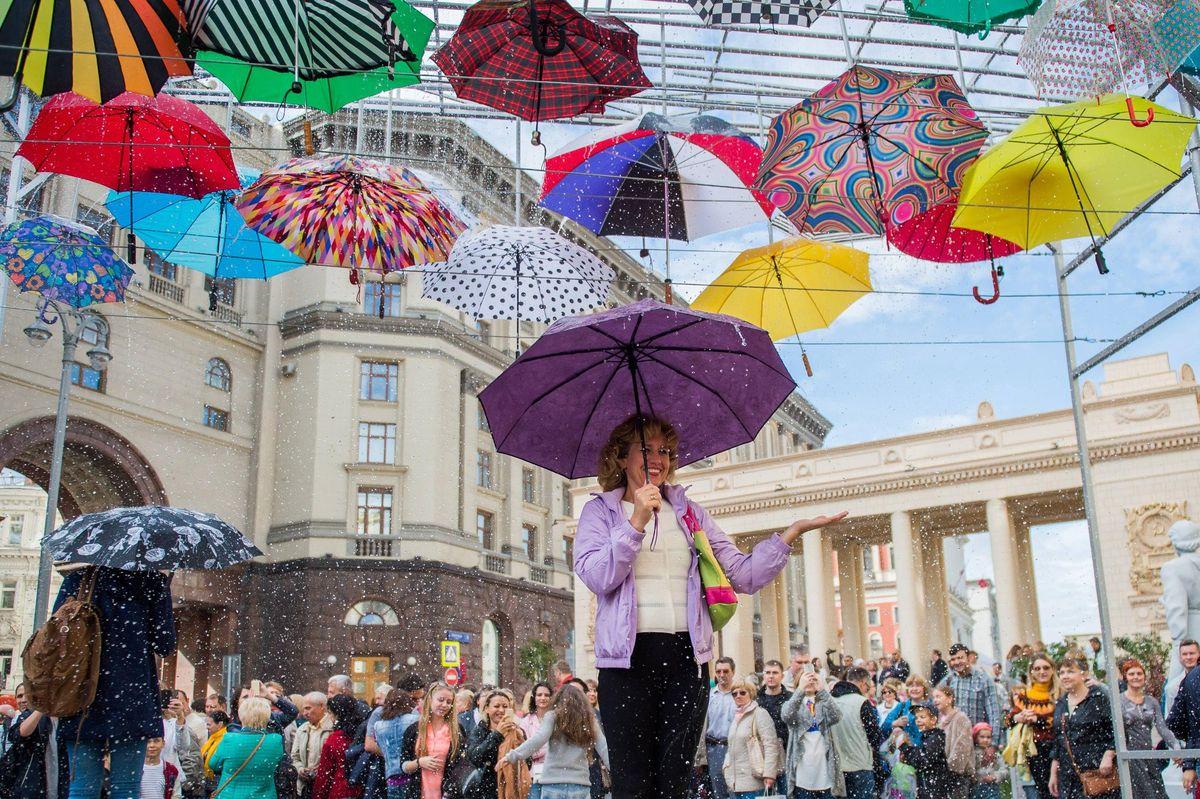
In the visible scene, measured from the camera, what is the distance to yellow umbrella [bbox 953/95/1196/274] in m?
7.42

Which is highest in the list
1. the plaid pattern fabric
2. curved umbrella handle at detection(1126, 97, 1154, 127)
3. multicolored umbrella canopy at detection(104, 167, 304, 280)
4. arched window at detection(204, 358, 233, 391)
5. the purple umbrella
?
arched window at detection(204, 358, 233, 391)

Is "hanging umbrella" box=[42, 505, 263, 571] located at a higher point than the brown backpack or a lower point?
higher

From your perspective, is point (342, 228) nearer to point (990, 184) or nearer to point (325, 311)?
point (990, 184)

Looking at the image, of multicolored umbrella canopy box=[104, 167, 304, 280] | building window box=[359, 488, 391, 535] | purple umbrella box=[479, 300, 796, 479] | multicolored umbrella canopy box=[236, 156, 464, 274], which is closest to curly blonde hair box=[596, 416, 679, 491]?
purple umbrella box=[479, 300, 796, 479]

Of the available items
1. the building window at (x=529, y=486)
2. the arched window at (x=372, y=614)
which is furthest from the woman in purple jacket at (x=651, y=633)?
the building window at (x=529, y=486)

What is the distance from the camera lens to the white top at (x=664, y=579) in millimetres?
3695

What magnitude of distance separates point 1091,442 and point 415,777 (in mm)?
23966

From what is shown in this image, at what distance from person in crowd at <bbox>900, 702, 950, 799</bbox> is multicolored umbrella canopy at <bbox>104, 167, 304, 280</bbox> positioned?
7925mm

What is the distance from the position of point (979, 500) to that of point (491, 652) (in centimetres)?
1896

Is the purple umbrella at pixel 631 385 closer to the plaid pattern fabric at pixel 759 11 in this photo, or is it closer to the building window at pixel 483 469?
the plaid pattern fabric at pixel 759 11

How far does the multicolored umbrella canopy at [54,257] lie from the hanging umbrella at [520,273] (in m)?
4.26

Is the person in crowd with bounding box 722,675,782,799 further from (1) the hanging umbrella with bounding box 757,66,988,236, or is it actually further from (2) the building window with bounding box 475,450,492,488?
(2) the building window with bounding box 475,450,492,488

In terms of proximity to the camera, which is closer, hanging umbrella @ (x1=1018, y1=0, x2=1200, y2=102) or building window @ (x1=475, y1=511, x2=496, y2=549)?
hanging umbrella @ (x1=1018, y1=0, x2=1200, y2=102)

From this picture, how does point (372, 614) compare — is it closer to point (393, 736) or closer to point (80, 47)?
point (393, 736)
